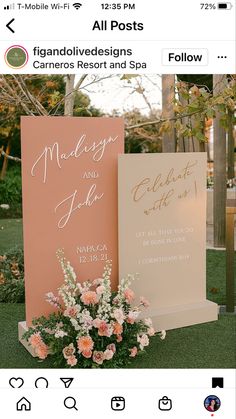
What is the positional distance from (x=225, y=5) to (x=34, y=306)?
2.33 m

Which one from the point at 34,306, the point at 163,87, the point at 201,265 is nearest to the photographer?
the point at 34,306

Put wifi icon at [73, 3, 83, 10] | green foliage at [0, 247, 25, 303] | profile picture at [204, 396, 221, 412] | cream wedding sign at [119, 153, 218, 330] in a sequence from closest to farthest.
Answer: profile picture at [204, 396, 221, 412]
wifi icon at [73, 3, 83, 10]
cream wedding sign at [119, 153, 218, 330]
green foliage at [0, 247, 25, 303]

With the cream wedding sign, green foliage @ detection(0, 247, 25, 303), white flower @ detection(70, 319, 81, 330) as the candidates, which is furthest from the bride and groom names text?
green foliage @ detection(0, 247, 25, 303)

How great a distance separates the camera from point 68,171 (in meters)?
3.69

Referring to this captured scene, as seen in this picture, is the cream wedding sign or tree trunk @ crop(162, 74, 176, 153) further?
tree trunk @ crop(162, 74, 176, 153)

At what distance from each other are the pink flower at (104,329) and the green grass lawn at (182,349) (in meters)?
0.30

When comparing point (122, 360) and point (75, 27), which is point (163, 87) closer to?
point (75, 27)

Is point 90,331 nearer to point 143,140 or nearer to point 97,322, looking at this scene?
point 97,322

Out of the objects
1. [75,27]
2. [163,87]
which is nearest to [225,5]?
[75,27]

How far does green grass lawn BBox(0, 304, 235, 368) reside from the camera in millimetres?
3355

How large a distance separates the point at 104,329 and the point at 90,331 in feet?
0.52

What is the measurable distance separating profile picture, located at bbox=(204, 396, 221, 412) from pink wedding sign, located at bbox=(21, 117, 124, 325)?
1.61m

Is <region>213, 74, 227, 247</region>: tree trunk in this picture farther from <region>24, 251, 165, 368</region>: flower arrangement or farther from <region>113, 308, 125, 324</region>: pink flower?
<region>113, 308, 125, 324</region>: pink flower

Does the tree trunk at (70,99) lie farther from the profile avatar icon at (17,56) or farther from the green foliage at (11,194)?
the green foliage at (11,194)
